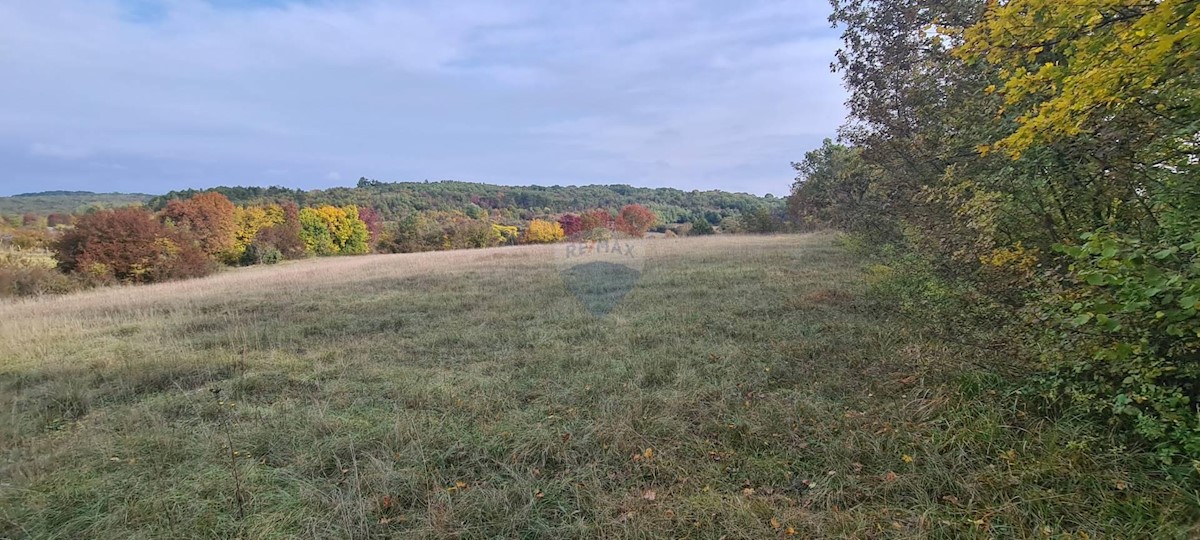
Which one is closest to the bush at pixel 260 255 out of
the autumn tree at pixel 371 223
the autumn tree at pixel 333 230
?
the autumn tree at pixel 333 230

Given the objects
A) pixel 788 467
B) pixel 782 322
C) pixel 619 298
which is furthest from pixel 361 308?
pixel 788 467

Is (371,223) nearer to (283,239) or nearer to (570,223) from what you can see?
(283,239)

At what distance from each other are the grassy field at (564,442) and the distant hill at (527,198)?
188 ft

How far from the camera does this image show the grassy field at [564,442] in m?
2.59

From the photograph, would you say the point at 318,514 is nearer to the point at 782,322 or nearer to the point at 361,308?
the point at 782,322

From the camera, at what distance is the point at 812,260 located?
590 inches

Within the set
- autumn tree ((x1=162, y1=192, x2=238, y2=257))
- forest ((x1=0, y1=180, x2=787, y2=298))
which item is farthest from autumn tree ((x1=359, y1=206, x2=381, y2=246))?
autumn tree ((x1=162, y1=192, x2=238, y2=257))

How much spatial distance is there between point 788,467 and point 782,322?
4.13 meters

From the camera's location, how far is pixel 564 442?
3562 millimetres

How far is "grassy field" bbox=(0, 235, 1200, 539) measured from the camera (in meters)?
2.59

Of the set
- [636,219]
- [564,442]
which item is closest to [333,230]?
[636,219]

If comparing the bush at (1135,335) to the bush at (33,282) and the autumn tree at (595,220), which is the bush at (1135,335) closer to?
the bush at (33,282)

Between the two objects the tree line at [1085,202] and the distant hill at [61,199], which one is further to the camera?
the distant hill at [61,199]

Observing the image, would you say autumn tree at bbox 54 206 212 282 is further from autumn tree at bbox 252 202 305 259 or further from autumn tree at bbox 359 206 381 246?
autumn tree at bbox 359 206 381 246
